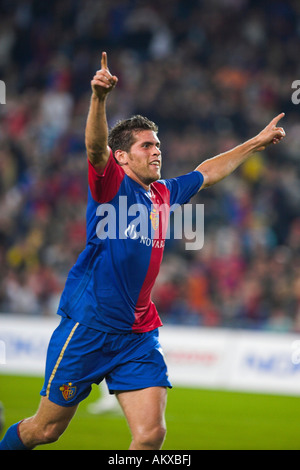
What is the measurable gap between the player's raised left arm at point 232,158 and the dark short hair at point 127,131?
746 millimetres

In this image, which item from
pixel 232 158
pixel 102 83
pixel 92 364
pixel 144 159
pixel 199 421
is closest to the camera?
pixel 102 83

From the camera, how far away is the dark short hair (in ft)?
16.4

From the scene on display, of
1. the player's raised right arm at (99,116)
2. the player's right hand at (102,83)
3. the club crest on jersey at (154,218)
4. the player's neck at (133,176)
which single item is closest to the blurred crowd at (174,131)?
the club crest on jersey at (154,218)

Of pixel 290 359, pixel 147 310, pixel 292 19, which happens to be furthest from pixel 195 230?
pixel 147 310

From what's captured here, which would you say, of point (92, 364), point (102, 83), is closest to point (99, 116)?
point (102, 83)

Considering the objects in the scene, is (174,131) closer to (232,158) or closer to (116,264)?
(232,158)

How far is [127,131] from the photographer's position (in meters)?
5.05

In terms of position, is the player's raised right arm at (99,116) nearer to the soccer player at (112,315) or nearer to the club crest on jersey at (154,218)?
the soccer player at (112,315)

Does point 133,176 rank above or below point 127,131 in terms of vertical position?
below

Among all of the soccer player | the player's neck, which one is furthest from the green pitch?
the player's neck

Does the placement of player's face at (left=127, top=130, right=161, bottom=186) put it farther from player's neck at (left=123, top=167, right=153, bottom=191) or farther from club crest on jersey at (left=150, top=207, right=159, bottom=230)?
club crest on jersey at (left=150, top=207, right=159, bottom=230)

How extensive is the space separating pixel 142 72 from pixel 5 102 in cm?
343

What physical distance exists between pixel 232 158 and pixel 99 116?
5.63 ft

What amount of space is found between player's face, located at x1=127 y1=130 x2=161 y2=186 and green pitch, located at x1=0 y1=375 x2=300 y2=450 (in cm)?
332
